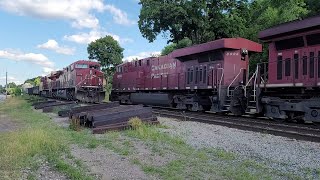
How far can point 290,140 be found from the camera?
33.7 feet

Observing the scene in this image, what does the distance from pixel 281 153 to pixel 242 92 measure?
8558 mm

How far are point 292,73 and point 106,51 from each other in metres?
55.2

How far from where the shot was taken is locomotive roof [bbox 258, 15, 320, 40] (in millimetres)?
12480

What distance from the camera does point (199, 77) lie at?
65.4 ft

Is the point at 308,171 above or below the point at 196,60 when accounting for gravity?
below

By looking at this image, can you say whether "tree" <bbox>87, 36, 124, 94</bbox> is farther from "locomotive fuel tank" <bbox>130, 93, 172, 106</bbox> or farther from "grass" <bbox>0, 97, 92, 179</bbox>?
"grass" <bbox>0, 97, 92, 179</bbox>

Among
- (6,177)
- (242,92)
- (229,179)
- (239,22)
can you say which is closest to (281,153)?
(229,179)

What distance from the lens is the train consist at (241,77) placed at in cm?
1312

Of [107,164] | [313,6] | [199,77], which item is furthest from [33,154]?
[313,6]

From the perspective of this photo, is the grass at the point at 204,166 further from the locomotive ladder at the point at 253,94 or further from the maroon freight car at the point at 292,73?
the locomotive ladder at the point at 253,94

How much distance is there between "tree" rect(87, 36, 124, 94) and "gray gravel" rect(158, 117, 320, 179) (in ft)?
177

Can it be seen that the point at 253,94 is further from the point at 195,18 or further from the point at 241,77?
the point at 195,18

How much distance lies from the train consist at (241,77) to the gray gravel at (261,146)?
2.67 m

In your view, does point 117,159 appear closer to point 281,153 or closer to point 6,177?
point 6,177
